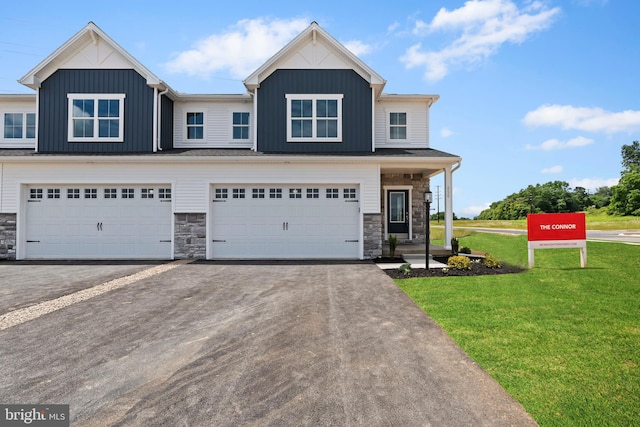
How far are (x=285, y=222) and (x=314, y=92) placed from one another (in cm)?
538

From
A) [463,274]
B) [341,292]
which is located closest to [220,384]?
[341,292]

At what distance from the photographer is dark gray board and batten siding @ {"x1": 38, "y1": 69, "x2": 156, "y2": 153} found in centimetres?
1420

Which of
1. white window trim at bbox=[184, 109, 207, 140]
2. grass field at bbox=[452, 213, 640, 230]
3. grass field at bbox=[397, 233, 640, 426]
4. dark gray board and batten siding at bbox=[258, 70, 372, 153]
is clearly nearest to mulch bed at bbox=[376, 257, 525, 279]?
grass field at bbox=[397, 233, 640, 426]

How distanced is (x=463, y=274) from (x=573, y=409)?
7091mm

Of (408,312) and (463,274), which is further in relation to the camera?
(463,274)

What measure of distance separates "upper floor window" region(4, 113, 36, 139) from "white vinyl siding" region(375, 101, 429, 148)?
15.0m


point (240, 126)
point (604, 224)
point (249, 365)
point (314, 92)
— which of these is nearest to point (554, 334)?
point (249, 365)

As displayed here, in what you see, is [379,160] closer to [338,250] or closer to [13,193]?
[338,250]

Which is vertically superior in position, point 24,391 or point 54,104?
point 54,104

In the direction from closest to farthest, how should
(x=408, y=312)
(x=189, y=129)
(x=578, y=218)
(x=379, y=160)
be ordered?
1. (x=408, y=312)
2. (x=578, y=218)
3. (x=379, y=160)
4. (x=189, y=129)

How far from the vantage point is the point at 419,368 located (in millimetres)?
4113

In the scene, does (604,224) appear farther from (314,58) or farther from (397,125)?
(314,58)

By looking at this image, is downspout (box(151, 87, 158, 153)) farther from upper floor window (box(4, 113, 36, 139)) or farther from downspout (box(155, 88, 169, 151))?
upper floor window (box(4, 113, 36, 139))

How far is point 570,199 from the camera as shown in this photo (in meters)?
72.2
